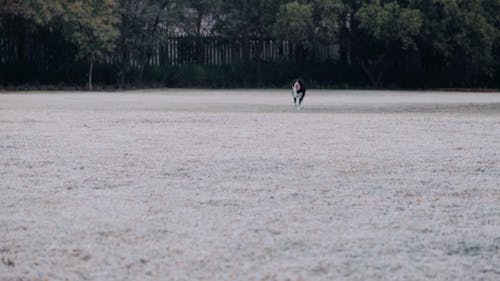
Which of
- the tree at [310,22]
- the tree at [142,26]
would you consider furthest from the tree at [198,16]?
the tree at [310,22]

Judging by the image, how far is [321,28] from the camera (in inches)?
1222

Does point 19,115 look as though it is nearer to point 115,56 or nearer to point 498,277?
point 498,277

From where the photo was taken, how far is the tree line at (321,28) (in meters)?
28.8

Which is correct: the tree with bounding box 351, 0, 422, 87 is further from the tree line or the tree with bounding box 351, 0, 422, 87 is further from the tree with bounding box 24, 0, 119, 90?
the tree with bounding box 24, 0, 119, 90

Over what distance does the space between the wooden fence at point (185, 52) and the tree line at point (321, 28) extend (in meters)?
0.29

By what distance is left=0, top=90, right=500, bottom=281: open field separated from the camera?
389 centimetres

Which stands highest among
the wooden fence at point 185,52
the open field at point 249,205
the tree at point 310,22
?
the tree at point 310,22

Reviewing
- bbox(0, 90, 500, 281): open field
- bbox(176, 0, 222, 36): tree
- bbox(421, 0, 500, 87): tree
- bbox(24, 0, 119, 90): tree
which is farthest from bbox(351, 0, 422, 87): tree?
bbox(0, 90, 500, 281): open field

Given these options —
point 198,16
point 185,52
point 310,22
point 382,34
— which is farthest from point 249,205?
point 198,16

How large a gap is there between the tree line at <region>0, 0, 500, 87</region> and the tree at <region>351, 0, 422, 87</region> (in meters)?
0.04

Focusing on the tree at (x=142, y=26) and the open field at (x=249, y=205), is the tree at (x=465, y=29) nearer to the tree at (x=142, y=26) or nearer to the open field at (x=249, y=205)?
the tree at (x=142, y=26)

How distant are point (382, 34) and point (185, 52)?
363 inches

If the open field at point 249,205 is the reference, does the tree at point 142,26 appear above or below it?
above

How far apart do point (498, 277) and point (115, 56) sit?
30.4m
